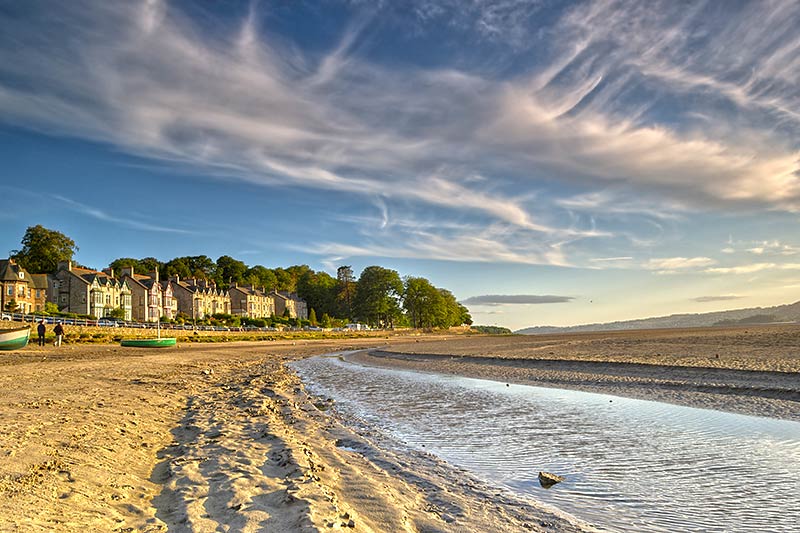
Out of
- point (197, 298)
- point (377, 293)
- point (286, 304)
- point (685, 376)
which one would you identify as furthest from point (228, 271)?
point (685, 376)

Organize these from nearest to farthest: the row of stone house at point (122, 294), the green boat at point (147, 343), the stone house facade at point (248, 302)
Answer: the green boat at point (147, 343) < the row of stone house at point (122, 294) < the stone house facade at point (248, 302)

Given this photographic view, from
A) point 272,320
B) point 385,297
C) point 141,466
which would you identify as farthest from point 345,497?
point 385,297

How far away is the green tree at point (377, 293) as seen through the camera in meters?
125

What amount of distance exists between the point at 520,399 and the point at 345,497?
36.9ft

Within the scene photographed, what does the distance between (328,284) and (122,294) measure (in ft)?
245

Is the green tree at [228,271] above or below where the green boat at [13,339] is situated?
above

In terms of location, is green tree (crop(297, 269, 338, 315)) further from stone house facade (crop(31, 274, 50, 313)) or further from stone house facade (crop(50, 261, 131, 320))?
stone house facade (crop(31, 274, 50, 313))

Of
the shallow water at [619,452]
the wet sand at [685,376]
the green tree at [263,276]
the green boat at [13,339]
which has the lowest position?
the wet sand at [685,376]

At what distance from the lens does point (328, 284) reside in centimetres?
15938

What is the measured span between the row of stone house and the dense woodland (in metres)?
11.7

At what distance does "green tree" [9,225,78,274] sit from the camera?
3740 inches

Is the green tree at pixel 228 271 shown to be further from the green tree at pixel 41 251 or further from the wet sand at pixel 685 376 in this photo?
the wet sand at pixel 685 376

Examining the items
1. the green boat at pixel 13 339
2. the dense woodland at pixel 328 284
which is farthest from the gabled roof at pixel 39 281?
the green boat at pixel 13 339

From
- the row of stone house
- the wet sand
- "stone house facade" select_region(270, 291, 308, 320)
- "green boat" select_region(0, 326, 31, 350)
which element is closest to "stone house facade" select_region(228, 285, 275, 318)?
the row of stone house
